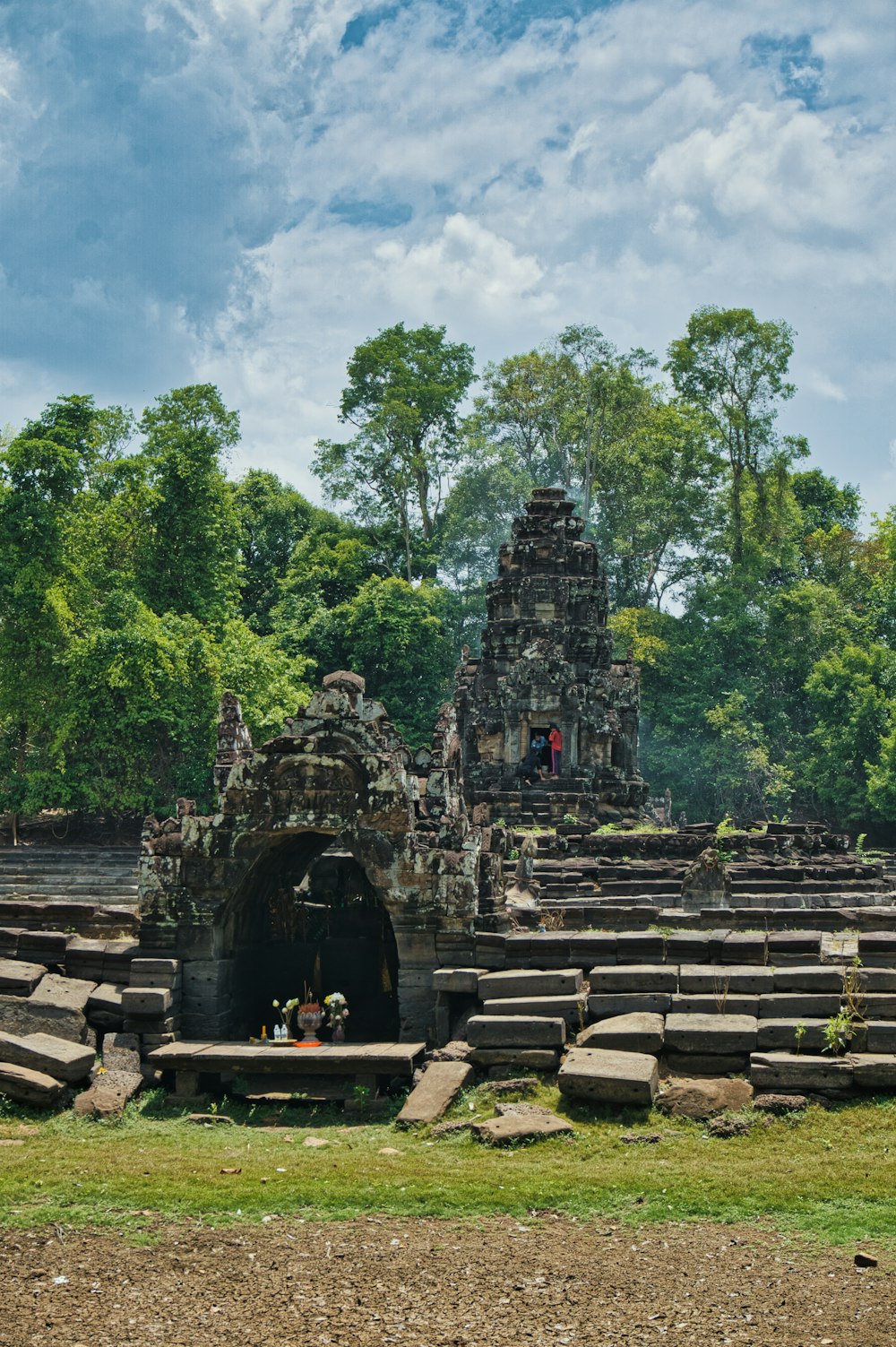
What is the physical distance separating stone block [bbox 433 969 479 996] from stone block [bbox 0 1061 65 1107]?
3.58 metres

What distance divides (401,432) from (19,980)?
5091cm

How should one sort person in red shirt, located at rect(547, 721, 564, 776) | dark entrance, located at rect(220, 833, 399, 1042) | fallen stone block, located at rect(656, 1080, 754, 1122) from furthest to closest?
person in red shirt, located at rect(547, 721, 564, 776) → dark entrance, located at rect(220, 833, 399, 1042) → fallen stone block, located at rect(656, 1080, 754, 1122)

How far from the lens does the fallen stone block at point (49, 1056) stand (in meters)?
11.3

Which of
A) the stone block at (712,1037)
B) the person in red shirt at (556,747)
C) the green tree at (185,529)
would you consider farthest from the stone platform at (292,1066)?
the green tree at (185,529)

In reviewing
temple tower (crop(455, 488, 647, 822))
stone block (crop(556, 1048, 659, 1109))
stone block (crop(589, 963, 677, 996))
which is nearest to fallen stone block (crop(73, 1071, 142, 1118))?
stone block (crop(556, 1048, 659, 1109))

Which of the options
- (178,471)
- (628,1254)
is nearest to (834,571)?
(178,471)

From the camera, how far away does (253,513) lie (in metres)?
59.6

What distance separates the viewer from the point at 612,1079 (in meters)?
9.92

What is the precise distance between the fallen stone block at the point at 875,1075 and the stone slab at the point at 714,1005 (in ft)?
4.12

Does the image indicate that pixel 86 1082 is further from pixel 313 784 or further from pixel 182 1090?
pixel 313 784

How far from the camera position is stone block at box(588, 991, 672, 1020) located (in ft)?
37.6

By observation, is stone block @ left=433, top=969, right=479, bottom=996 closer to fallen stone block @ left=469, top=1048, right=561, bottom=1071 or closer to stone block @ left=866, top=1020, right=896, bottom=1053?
fallen stone block @ left=469, top=1048, right=561, bottom=1071

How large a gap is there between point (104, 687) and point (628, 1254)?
95.9ft

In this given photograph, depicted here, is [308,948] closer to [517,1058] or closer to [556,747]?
[517,1058]
